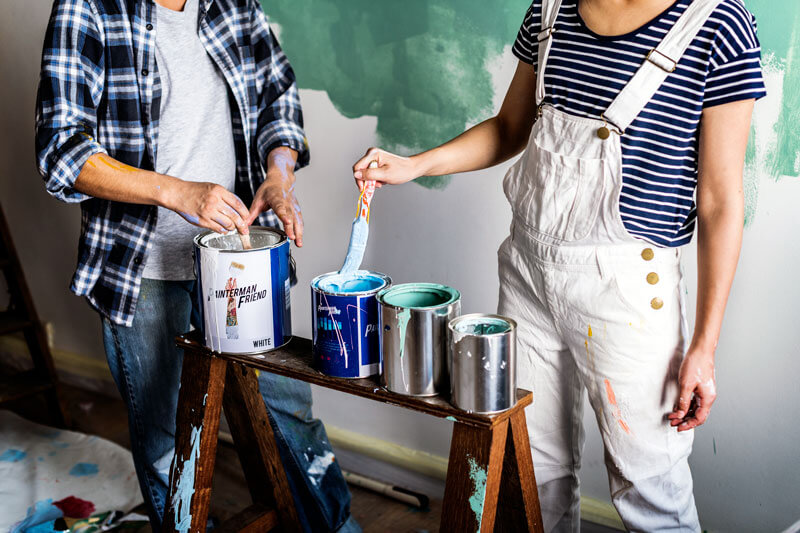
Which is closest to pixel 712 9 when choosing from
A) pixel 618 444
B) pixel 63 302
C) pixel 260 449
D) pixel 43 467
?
pixel 618 444

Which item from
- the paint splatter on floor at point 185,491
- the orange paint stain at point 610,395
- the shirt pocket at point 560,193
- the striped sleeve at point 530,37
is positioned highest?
the striped sleeve at point 530,37

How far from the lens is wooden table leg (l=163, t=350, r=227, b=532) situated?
1406 mm

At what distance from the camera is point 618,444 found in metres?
1.23

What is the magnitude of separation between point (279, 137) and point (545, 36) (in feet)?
2.12

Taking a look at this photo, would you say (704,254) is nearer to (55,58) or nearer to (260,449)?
(260,449)

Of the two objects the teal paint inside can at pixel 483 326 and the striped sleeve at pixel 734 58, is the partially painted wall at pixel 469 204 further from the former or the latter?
the teal paint inside can at pixel 483 326

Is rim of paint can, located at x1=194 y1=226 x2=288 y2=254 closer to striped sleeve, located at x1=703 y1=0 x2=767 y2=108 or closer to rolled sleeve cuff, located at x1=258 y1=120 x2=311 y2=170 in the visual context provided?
rolled sleeve cuff, located at x1=258 y1=120 x2=311 y2=170

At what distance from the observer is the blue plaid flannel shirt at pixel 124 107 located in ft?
4.52

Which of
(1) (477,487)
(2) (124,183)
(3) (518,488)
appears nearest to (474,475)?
(1) (477,487)

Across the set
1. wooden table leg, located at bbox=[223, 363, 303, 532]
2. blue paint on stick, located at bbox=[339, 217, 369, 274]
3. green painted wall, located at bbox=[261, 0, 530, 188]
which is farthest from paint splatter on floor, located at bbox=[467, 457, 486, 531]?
green painted wall, located at bbox=[261, 0, 530, 188]

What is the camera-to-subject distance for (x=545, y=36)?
1236 mm

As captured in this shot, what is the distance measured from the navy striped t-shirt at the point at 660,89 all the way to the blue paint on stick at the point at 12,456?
2038mm

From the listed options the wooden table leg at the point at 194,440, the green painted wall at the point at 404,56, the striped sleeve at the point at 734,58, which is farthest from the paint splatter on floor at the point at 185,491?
the striped sleeve at the point at 734,58

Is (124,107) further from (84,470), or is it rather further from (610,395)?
(84,470)
